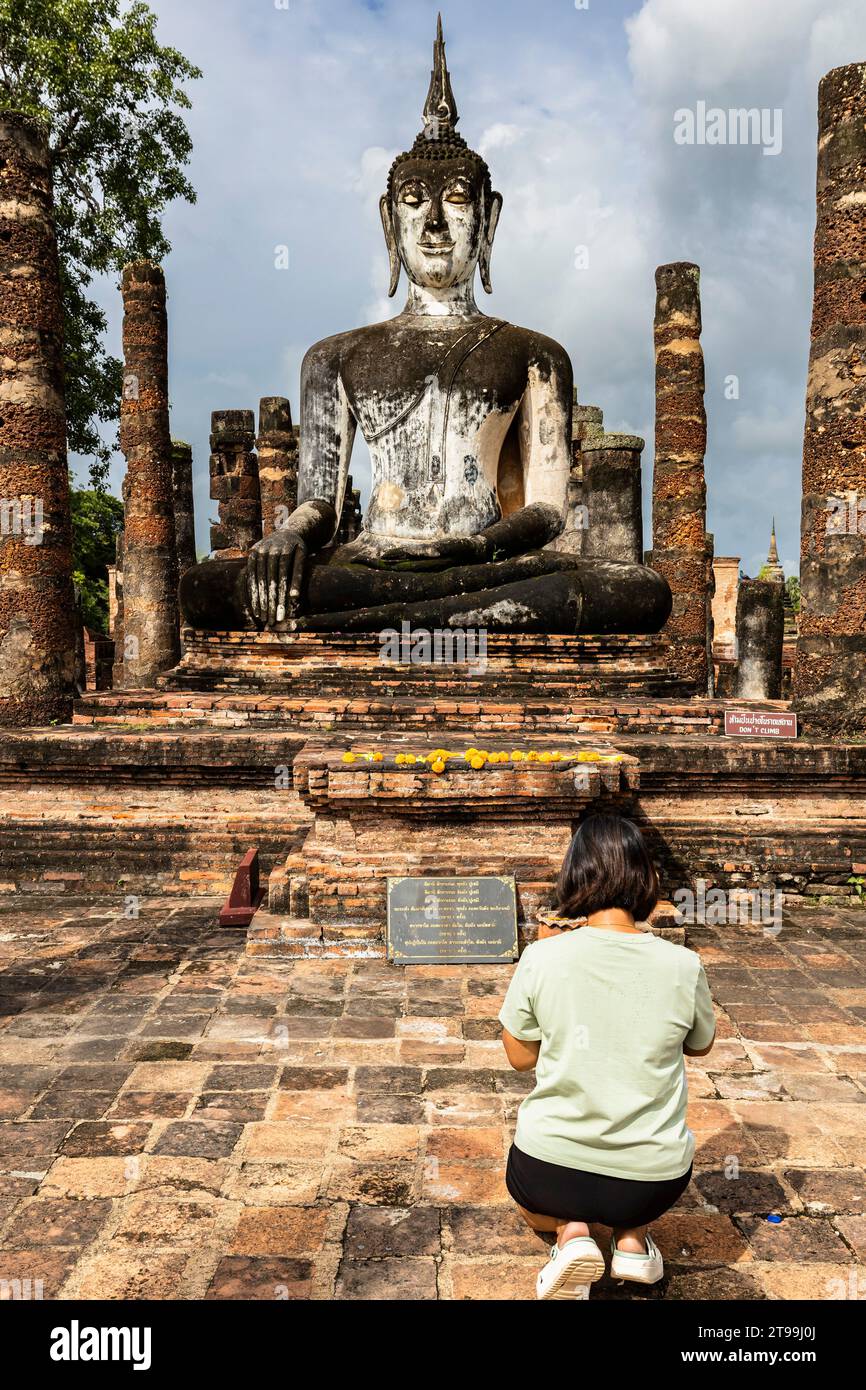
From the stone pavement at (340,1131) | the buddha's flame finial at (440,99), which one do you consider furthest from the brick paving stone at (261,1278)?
the buddha's flame finial at (440,99)

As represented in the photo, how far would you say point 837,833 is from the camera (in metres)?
6.37

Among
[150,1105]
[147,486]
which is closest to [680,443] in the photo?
[147,486]

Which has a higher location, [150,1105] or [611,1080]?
[611,1080]

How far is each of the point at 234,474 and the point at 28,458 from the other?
44.5 ft

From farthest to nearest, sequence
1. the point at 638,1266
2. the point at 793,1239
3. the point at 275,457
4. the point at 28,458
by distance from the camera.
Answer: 1. the point at 275,457
2. the point at 28,458
3. the point at 793,1239
4. the point at 638,1266

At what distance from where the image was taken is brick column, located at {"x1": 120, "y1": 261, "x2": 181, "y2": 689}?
14250 millimetres

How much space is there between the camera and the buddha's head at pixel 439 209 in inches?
365

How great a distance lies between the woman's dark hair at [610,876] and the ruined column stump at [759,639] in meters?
14.0

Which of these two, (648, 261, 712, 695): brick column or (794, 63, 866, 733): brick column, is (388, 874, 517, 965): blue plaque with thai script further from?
(648, 261, 712, 695): brick column

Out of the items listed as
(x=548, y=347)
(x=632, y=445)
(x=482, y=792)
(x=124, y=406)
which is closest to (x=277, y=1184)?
(x=482, y=792)

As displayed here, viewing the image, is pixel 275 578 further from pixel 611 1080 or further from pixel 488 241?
pixel 611 1080

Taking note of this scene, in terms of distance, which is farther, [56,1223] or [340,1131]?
[340,1131]

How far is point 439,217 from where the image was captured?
9.30 m
